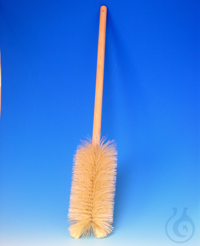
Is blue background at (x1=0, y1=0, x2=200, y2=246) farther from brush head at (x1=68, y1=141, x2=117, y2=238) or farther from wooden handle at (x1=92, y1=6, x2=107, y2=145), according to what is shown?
brush head at (x1=68, y1=141, x2=117, y2=238)

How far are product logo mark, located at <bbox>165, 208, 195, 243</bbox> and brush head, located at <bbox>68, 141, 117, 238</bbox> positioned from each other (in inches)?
9.4

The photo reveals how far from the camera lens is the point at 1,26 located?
1381 millimetres

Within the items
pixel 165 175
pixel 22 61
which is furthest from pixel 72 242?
pixel 22 61

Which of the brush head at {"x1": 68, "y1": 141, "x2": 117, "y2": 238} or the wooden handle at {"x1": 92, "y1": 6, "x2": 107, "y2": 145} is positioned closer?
the brush head at {"x1": 68, "y1": 141, "x2": 117, "y2": 238}

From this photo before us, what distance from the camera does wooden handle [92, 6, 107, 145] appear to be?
112cm

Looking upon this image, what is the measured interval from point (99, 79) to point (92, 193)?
0.52 meters

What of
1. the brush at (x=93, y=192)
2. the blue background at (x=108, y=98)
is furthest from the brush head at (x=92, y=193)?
the blue background at (x=108, y=98)

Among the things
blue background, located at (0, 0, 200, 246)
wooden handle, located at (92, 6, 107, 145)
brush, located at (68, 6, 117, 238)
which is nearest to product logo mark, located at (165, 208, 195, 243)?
blue background, located at (0, 0, 200, 246)

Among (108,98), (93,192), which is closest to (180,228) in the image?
(93,192)

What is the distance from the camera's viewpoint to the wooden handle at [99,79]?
112 cm

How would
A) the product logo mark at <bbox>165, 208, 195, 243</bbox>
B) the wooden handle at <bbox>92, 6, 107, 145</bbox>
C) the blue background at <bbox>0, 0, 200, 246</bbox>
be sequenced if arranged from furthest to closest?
the blue background at <bbox>0, 0, 200, 246</bbox>, the wooden handle at <bbox>92, 6, 107, 145</bbox>, the product logo mark at <bbox>165, 208, 195, 243</bbox>

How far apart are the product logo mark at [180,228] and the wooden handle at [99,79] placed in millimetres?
458

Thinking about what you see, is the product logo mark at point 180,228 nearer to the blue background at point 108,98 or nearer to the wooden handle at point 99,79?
the blue background at point 108,98

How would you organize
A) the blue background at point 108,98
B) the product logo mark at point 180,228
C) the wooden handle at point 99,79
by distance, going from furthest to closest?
the blue background at point 108,98 < the wooden handle at point 99,79 < the product logo mark at point 180,228
